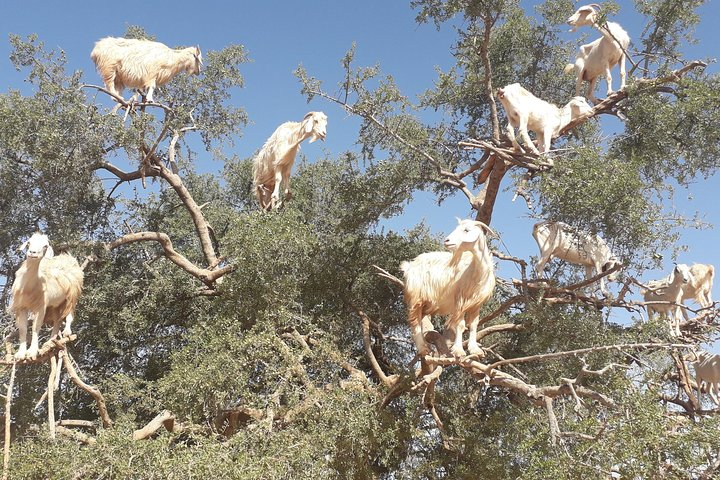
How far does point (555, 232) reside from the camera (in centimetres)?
760

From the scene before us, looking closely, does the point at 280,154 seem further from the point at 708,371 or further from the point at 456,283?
the point at 708,371

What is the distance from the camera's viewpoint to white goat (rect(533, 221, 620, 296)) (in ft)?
24.3

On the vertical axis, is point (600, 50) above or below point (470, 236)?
above

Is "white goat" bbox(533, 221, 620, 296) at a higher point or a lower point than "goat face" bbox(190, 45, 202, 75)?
lower

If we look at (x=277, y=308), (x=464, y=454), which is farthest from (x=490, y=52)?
(x=464, y=454)

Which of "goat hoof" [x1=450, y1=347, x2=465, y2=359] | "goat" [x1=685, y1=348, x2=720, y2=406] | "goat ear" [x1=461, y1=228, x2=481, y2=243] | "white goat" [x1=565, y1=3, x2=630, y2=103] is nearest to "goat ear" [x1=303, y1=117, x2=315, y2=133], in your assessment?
"white goat" [x1=565, y1=3, x2=630, y2=103]

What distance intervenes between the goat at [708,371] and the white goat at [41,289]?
8.32 m

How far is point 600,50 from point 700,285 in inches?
147

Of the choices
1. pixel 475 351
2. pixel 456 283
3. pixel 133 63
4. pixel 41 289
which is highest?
pixel 133 63

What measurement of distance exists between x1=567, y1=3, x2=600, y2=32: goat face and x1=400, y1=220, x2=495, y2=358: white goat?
4.16m

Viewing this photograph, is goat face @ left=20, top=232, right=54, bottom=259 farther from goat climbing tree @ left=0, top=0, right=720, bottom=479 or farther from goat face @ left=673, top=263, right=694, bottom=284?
goat face @ left=673, top=263, right=694, bottom=284

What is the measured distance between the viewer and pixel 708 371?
29.7 feet

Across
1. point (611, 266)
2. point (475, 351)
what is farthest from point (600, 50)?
point (475, 351)

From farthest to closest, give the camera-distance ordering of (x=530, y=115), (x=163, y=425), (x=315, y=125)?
1. (x=315, y=125)
2. (x=530, y=115)
3. (x=163, y=425)
